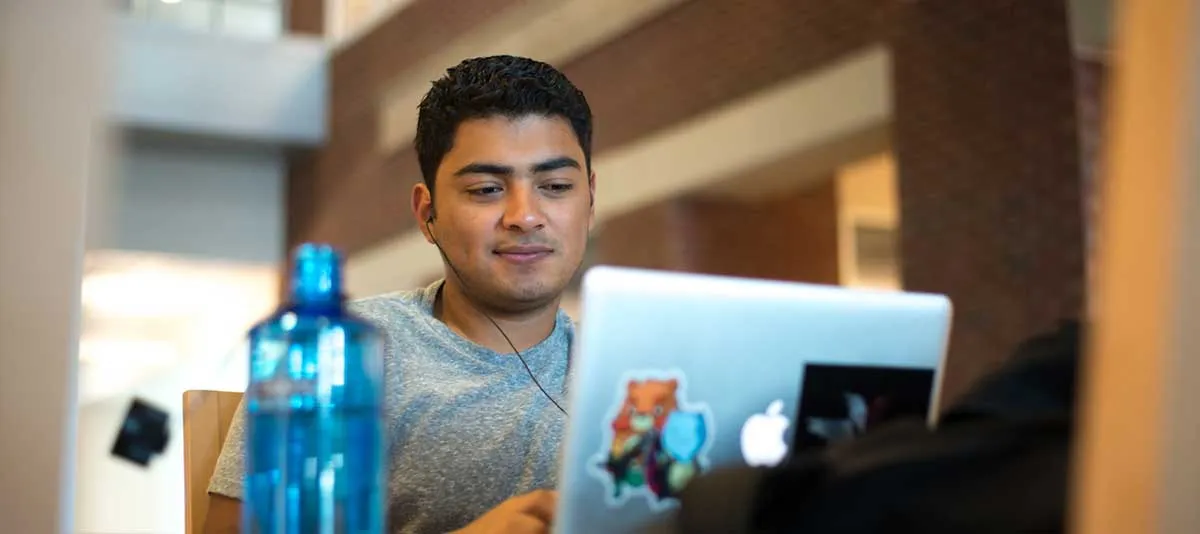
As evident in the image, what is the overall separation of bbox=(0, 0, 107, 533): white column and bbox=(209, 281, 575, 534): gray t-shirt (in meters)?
0.60

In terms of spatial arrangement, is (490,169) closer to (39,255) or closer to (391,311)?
(391,311)

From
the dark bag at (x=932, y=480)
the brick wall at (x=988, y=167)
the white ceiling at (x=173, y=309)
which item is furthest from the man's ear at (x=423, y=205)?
the white ceiling at (x=173, y=309)

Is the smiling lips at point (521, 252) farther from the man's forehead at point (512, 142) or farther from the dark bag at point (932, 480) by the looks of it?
the dark bag at point (932, 480)

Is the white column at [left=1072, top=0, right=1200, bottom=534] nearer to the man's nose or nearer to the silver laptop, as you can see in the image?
the silver laptop

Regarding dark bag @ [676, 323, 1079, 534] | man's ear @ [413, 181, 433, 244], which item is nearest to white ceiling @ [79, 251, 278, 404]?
man's ear @ [413, 181, 433, 244]

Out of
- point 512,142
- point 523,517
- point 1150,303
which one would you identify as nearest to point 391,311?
point 512,142

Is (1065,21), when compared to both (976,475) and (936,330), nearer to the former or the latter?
(936,330)

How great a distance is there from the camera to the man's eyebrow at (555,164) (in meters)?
Result: 1.18

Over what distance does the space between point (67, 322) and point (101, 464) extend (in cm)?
525

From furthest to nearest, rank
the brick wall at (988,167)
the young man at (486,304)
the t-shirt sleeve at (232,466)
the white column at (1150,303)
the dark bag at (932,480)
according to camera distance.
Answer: the brick wall at (988,167)
the young man at (486,304)
the t-shirt sleeve at (232,466)
the dark bag at (932,480)
the white column at (1150,303)

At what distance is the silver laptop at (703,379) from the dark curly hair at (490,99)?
50 cm

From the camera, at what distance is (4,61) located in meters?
0.51

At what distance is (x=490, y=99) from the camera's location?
1208 millimetres

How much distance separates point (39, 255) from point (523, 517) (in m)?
0.35
